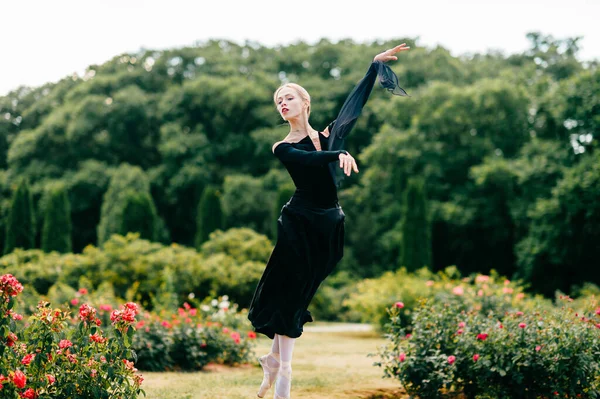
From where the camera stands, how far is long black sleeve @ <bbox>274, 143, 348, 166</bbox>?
411 centimetres

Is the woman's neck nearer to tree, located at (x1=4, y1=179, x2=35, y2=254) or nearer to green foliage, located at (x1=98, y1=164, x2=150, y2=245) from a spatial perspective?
tree, located at (x1=4, y1=179, x2=35, y2=254)

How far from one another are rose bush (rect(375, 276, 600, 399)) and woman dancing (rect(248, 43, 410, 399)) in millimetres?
1685

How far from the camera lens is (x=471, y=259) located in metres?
23.7

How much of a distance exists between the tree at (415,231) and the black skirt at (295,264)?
583 inches

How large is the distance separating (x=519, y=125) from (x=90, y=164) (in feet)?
55.5

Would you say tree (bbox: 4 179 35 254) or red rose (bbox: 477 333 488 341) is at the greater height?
red rose (bbox: 477 333 488 341)

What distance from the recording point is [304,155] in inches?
167

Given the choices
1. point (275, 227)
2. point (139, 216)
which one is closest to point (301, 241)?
point (139, 216)

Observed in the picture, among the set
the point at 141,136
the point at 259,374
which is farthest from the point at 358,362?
the point at 141,136

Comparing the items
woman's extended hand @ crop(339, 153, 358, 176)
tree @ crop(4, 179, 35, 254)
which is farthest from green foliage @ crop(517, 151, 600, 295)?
tree @ crop(4, 179, 35, 254)

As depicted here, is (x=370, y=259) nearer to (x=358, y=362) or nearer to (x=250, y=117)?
(x=250, y=117)

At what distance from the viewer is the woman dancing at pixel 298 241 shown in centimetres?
437

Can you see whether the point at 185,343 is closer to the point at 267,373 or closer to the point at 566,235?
the point at 267,373

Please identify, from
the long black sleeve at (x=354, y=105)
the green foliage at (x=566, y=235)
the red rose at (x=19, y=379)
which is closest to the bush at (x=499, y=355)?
the long black sleeve at (x=354, y=105)
